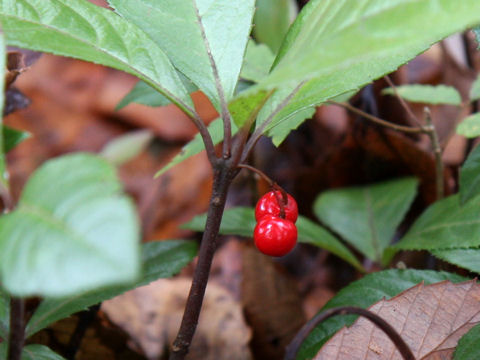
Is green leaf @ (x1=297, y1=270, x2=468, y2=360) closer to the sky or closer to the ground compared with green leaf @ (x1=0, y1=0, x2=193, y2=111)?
closer to the ground

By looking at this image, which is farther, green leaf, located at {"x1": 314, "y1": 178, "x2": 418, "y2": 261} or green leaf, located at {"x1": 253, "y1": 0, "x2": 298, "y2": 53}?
green leaf, located at {"x1": 253, "y1": 0, "x2": 298, "y2": 53}

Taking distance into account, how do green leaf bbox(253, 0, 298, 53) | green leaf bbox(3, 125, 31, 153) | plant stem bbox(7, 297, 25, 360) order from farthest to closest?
green leaf bbox(253, 0, 298, 53) < green leaf bbox(3, 125, 31, 153) < plant stem bbox(7, 297, 25, 360)

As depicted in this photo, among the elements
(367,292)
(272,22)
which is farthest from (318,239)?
(272,22)

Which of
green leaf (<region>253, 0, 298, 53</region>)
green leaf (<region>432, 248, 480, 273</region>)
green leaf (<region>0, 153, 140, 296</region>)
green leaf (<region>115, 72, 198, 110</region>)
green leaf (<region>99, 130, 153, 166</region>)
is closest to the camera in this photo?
green leaf (<region>0, 153, 140, 296</region>)

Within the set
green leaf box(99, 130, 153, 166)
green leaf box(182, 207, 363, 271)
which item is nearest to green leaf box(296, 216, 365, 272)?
green leaf box(182, 207, 363, 271)

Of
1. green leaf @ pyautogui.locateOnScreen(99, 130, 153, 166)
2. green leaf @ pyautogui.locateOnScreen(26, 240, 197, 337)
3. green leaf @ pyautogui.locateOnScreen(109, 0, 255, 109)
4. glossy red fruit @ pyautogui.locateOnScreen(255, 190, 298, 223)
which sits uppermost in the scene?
green leaf @ pyautogui.locateOnScreen(109, 0, 255, 109)

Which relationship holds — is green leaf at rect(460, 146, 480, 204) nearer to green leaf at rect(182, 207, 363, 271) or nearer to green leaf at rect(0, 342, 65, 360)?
green leaf at rect(182, 207, 363, 271)

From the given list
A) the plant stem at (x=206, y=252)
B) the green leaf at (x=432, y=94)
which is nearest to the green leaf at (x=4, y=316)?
the plant stem at (x=206, y=252)
